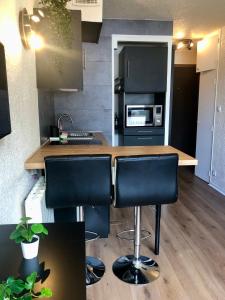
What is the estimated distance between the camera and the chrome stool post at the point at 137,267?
1.98 metres

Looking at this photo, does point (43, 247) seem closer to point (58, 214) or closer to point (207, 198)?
point (58, 214)

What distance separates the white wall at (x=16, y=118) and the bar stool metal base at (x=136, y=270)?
947mm

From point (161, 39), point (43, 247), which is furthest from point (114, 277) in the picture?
point (161, 39)

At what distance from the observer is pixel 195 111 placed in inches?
228

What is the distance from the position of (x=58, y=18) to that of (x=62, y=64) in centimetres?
42

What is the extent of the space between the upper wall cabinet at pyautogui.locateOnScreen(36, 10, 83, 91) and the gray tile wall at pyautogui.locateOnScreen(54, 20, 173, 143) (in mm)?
1284

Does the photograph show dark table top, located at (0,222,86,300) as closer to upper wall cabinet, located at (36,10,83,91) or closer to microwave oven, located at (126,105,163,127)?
upper wall cabinet, located at (36,10,83,91)

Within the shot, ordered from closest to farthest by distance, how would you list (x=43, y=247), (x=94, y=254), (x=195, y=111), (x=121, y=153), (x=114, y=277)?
(x=43, y=247)
(x=114, y=277)
(x=121, y=153)
(x=94, y=254)
(x=195, y=111)

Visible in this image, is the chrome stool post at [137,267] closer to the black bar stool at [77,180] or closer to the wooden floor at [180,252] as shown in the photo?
the wooden floor at [180,252]

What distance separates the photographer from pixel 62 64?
7.59 ft

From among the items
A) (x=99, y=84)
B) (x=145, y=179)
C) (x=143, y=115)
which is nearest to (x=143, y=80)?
(x=143, y=115)

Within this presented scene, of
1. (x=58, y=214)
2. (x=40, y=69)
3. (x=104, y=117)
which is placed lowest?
(x=58, y=214)

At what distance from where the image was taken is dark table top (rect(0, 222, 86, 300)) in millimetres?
786

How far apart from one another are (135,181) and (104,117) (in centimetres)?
214
